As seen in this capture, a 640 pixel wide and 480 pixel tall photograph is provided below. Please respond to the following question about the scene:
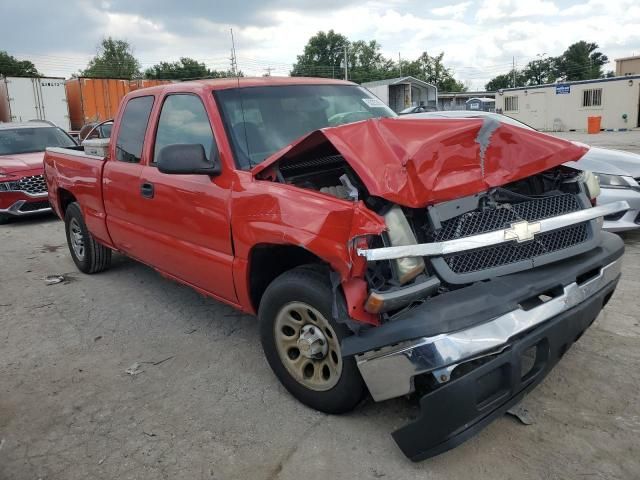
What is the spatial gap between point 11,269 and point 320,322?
516 cm

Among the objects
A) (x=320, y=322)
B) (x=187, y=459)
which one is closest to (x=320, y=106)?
(x=320, y=322)

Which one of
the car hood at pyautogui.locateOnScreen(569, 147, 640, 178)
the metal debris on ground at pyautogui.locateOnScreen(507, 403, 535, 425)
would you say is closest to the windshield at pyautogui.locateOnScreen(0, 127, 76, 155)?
the car hood at pyautogui.locateOnScreen(569, 147, 640, 178)

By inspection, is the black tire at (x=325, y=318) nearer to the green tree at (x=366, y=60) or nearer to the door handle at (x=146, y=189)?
the door handle at (x=146, y=189)

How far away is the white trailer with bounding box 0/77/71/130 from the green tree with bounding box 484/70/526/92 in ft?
265

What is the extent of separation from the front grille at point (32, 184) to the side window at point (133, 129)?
5206mm

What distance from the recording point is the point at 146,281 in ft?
18.3

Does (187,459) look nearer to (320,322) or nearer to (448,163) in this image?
(320,322)

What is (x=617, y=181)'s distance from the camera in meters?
5.54

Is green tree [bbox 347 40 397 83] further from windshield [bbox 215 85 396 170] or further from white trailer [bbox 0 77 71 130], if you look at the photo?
windshield [bbox 215 85 396 170]

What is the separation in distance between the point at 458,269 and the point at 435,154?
55 cm

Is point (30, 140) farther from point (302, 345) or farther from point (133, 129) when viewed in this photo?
point (302, 345)

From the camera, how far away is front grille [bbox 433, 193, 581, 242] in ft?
8.37

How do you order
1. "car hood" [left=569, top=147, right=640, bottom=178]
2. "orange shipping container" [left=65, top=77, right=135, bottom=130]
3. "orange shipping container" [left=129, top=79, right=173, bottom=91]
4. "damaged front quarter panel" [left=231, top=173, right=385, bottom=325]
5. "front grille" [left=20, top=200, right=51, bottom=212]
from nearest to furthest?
"damaged front quarter panel" [left=231, top=173, right=385, bottom=325]
"car hood" [left=569, top=147, right=640, bottom=178]
"front grille" [left=20, top=200, right=51, bottom=212]
"orange shipping container" [left=129, top=79, right=173, bottom=91]
"orange shipping container" [left=65, top=77, right=135, bottom=130]

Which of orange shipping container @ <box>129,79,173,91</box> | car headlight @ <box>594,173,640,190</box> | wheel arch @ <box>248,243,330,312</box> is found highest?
orange shipping container @ <box>129,79,173,91</box>
